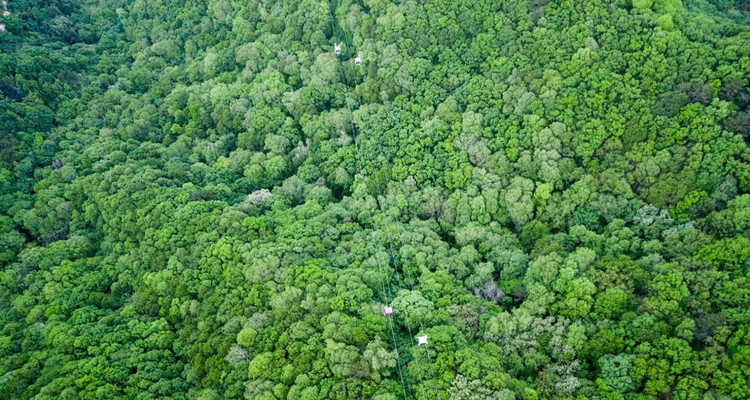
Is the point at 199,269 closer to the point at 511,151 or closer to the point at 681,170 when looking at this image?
the point at 511,151

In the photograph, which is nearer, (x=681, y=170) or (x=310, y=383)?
(x=310, y=383)

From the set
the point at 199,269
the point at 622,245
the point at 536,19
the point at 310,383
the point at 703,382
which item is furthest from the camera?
the point at 536,19

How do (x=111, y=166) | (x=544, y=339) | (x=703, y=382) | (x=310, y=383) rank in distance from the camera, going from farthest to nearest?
(x=111, y=166), (x=544, y=339), (x=310, y=383), (x=703, y=382)

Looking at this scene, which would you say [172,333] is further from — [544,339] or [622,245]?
[622,245]

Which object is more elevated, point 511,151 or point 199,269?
point 511,151

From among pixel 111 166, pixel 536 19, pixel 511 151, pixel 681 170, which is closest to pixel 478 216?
pixel 511 151

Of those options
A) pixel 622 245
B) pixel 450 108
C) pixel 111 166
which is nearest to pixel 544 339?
pixel 622 245

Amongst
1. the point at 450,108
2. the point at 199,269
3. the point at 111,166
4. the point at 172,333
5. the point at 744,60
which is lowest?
the point at 172,333
